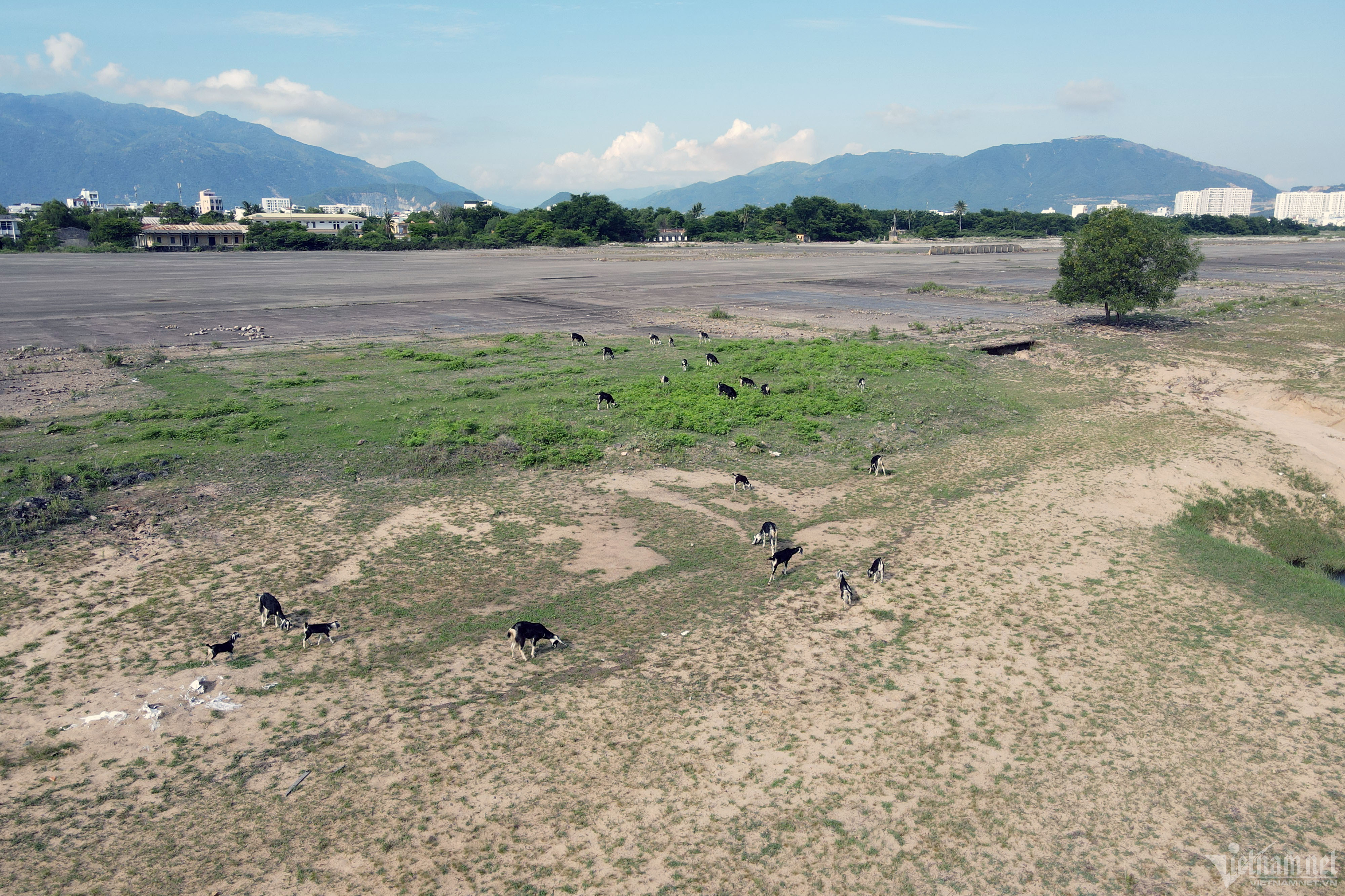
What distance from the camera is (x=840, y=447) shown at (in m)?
21.6

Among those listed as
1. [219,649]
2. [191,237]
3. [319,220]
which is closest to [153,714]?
[219,649]

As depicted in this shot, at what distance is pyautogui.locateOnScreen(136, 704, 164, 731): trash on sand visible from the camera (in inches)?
382

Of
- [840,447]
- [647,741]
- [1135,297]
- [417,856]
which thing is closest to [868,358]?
[840,447]

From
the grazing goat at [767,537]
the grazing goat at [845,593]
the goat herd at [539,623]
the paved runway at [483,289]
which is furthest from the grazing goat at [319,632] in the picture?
the paved runway at [483,289]

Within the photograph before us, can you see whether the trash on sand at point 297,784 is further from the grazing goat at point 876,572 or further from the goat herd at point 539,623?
the grazing goat at point 876,572

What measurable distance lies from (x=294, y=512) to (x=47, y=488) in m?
5.42

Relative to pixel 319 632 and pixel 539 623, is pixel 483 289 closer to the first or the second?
pixel 319 632

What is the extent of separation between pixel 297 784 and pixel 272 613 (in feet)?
12.9

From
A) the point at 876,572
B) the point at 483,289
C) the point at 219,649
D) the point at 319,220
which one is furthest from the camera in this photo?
the point at 319,220

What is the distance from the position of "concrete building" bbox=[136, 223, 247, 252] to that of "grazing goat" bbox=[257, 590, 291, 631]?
138 meters

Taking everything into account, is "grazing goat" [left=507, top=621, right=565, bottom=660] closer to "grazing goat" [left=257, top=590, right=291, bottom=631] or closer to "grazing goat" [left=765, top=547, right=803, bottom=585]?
"grazing goat" [left=257, top=590, right=291, bottom=631]

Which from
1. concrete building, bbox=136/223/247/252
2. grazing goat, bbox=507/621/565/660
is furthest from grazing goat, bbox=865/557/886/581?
concrete building, bbox=136/223/247/252

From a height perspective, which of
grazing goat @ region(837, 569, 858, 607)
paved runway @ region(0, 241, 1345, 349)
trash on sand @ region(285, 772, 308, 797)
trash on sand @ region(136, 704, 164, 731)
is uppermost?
paved runway @ region(0, 241, 1345, 349)

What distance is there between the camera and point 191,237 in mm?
134500
